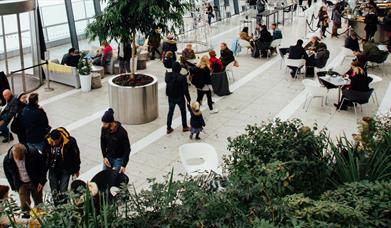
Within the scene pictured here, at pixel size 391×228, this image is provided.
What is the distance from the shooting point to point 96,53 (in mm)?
13383

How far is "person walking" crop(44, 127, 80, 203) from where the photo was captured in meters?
5.76

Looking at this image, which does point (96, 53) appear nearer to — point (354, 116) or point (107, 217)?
point (354, 116)

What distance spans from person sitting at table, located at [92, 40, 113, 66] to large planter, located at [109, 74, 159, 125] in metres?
3.50

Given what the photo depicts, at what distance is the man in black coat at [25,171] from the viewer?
558cm

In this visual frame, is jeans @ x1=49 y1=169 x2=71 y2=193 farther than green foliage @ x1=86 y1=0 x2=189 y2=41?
No

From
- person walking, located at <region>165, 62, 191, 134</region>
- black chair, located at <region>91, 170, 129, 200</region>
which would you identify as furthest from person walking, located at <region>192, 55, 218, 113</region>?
black chair, located at <region>91, 170, 129, 200</region>

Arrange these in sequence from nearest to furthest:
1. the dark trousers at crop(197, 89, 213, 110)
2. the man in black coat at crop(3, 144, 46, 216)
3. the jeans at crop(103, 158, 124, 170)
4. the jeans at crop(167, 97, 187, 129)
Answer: the man in black coat at crop(3, 144, 46, 216)
the jeans at crop(103, 158, 124, 170)
the jeans at crop(167, 97, 187, 129)
the dark trousers at crop(197, 89, 213, 110)

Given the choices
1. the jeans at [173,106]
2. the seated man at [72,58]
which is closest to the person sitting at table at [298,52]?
the jeans at [173,106]

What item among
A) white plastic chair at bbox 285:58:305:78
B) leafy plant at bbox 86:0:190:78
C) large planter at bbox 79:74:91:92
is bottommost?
large planter at bbox 79:74:91:92

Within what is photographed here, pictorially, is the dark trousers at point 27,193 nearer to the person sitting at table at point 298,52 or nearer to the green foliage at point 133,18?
the green foliage at point 133,18

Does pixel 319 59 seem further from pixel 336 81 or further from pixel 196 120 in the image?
pixel 196 120

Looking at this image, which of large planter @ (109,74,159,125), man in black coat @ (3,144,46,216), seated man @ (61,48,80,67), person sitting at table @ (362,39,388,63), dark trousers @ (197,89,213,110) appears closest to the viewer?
man in black coat @ (3,144,46,216)

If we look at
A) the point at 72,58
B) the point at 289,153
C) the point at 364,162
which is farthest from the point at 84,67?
the point at 364,162

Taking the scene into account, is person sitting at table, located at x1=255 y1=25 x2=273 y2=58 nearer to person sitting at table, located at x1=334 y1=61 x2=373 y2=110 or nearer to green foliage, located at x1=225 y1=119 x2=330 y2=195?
person sitting at table, located at x1=334 y1=61 x2=373 y2=110
